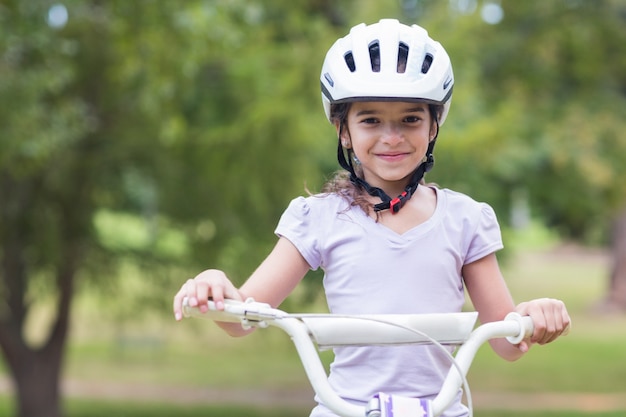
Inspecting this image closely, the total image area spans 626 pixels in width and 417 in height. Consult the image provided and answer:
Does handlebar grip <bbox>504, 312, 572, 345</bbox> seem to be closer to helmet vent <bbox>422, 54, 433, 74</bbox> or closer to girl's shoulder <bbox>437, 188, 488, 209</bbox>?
girl's shoulder <bbox>437, 188, 488, 209</bbox>

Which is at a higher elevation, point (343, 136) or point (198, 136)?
point (198, 136)

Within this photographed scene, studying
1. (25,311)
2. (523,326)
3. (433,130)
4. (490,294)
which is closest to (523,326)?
(523,326)

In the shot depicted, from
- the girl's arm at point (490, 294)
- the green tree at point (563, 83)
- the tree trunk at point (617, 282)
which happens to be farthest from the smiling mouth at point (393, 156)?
the tree trunk at point (617, 282)

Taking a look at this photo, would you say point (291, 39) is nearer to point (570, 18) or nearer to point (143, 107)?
point (143, 107)

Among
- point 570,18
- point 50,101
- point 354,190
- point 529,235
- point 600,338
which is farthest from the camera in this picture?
point 529,235

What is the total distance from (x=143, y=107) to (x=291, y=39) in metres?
2.06

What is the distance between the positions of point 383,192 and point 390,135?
6.6 inches

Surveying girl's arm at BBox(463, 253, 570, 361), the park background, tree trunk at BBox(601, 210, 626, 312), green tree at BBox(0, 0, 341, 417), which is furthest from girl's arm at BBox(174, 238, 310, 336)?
tree trunk at BBox(601, 210, 626, 312)

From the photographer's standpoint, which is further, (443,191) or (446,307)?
(443,191)

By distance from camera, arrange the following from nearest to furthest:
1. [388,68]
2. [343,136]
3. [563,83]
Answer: [388,68] < [343,136] < [563,83]

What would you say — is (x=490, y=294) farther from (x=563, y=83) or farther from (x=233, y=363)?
(x=233, y=363)

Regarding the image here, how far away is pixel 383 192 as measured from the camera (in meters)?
3.16

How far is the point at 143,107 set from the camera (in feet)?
43.5

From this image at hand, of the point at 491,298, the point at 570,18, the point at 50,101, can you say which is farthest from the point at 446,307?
the point at 570,18
